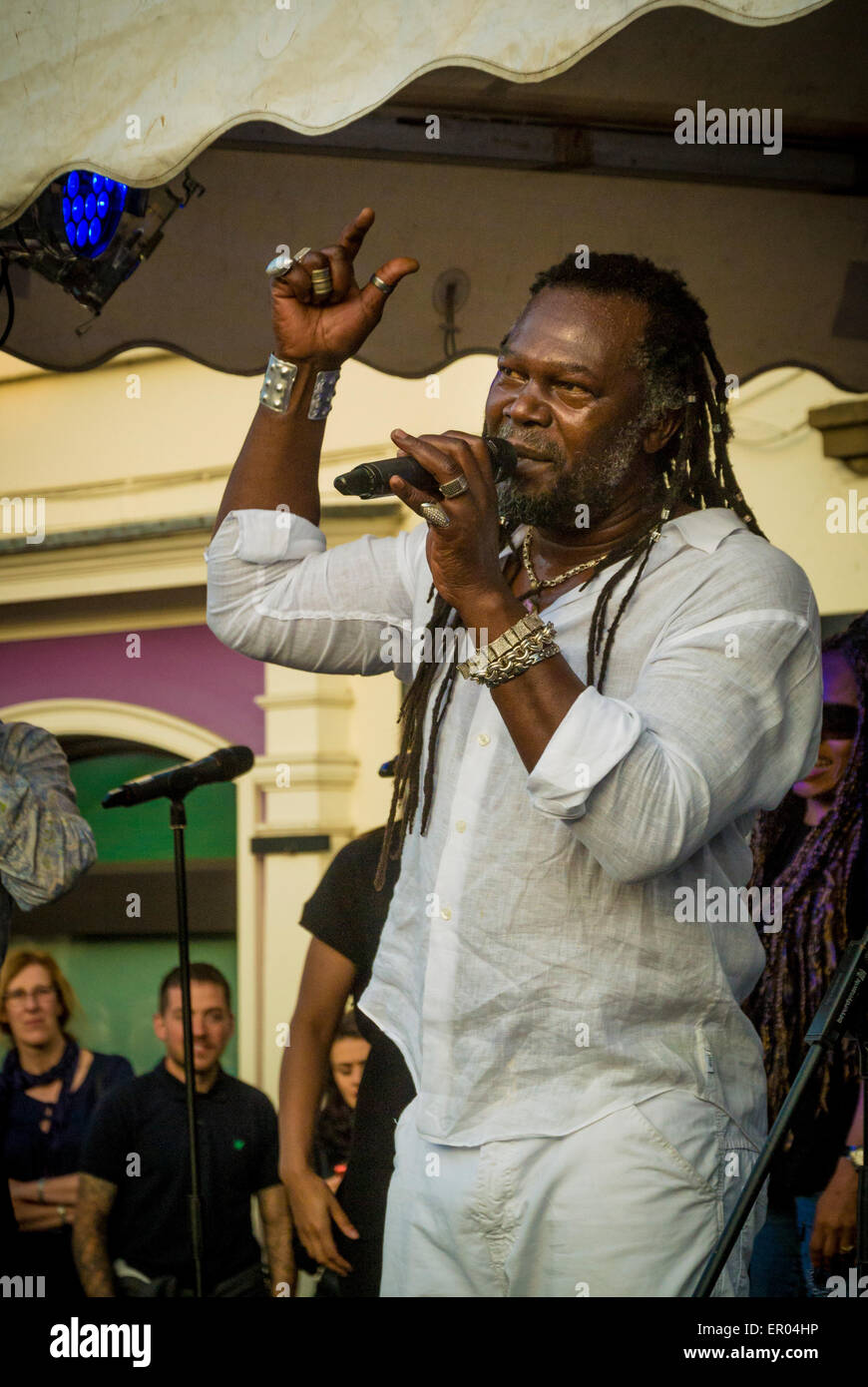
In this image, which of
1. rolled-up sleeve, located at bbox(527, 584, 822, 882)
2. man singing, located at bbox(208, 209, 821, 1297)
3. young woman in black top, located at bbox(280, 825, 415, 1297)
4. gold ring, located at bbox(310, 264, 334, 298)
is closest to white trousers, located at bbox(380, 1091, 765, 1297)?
man singing, located at bbox(208, 209, 821, 1297)

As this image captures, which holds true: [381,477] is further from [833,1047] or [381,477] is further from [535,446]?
[833,1047]

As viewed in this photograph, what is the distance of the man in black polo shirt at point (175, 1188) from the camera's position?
15.7ft

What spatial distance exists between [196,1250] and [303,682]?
3297 millimetres

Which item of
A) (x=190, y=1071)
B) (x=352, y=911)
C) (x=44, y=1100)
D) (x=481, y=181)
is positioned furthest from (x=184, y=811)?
(x=44, y=1100)

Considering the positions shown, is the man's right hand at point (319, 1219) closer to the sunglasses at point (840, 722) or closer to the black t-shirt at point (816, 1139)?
the black t-shirt at point (816, 1139)

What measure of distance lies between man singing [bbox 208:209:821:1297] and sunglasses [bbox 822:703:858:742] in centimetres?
218

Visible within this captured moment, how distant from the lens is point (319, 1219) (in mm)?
3332

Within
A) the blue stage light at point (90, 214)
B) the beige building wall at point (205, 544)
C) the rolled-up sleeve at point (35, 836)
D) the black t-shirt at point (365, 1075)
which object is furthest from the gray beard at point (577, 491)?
the beige building wall at point (205, 544)

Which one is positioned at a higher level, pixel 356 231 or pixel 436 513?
pixel 356 231

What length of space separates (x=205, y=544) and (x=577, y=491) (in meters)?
4.65
